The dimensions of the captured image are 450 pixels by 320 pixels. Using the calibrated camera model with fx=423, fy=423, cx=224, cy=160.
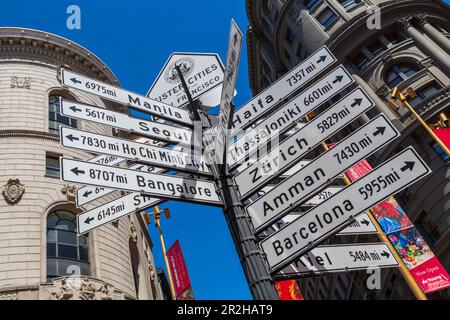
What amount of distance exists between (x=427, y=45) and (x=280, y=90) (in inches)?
1064

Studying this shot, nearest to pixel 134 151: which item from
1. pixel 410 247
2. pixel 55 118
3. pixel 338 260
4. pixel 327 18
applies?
pixel 338 260

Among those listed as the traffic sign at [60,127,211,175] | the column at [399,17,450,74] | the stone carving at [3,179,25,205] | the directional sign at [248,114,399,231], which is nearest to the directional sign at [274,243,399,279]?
the directional sign at [248,114,399,231]

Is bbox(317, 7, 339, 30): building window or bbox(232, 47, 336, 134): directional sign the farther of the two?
bbox(317, 7, 339, 30): building window

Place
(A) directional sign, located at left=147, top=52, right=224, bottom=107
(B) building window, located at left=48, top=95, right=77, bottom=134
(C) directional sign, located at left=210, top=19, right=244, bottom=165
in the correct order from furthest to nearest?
(B) building window, located at left=48, top=95, right=77, bottom=134 < (A) directional sign, located at left=147, top=52, right=224, bottom=107 < (C) directional sign, located at left=210, top=19, right=244, bottom=165

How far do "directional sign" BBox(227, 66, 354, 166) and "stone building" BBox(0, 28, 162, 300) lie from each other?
445 inches

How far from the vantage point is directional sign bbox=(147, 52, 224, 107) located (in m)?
6.71

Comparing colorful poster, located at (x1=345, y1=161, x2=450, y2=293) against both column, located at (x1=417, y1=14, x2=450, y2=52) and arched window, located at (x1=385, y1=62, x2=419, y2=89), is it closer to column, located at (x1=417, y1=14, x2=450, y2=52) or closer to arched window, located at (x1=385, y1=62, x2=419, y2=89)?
arched window, located at (x1=385, y1=62, x2=419, y2=89)

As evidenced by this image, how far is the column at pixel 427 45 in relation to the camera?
27.5 m

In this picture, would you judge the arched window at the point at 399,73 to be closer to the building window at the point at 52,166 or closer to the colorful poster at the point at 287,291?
A: the colorful poster at the point at 287,291

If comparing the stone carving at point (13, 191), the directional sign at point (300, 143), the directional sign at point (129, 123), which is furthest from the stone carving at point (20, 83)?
the directional sign at point (300, 143)

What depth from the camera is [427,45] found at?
2881 cm
